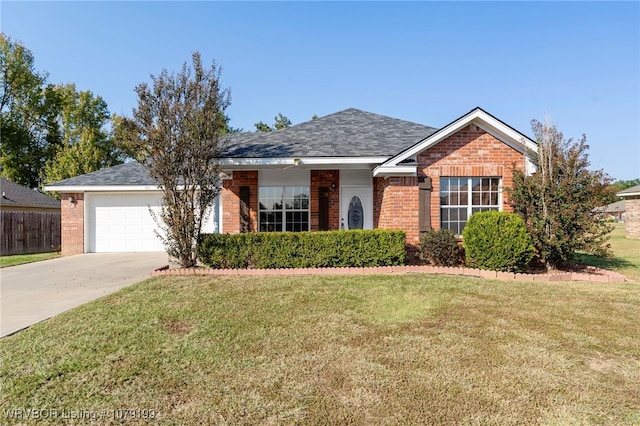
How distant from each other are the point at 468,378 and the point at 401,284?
3.63 metres

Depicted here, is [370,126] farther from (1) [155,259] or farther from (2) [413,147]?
(1) [155,259]

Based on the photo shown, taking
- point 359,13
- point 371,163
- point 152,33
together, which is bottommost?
point 371,163

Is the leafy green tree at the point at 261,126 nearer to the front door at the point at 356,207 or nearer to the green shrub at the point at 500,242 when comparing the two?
the front door at the point at 356,207

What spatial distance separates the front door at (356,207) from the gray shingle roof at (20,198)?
58.8ft

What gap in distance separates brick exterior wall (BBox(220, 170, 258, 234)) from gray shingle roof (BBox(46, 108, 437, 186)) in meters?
1.04

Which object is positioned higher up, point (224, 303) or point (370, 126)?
point (370, 126)

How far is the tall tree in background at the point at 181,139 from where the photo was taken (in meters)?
8.45

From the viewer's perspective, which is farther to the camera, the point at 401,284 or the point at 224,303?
the point at 401,284

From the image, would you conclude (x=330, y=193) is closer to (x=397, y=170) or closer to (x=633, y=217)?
(x=397, y=170)

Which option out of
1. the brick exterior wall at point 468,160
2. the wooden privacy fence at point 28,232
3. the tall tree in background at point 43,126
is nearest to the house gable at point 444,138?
the brick exterior wall at point 468,160

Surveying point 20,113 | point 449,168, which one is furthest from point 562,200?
point 20,113

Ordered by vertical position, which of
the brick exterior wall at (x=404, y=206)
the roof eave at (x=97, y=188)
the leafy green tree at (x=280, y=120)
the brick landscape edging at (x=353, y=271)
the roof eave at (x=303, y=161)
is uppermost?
the leafy green tree at (x=280, y=120)

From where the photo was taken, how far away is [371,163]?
10.1 m

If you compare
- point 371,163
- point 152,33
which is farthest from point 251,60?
point 371,163
